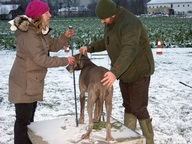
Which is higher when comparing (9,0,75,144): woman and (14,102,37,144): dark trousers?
(9,0,75,144): woman

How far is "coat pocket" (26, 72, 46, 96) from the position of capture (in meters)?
3.36

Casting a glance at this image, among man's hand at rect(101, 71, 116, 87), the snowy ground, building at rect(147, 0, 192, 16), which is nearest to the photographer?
man's hand at rect(101, 71, 116, 87)

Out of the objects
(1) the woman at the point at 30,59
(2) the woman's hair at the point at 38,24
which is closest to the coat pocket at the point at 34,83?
(1) the woman at the point at 30,59

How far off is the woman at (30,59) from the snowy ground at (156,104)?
0.85 meters

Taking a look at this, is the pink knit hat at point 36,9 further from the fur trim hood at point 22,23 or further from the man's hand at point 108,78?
the man's hand at point 108,78

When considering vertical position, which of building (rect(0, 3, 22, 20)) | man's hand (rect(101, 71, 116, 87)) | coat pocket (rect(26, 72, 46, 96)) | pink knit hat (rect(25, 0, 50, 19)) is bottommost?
coat pocket (rect(26, 72, 46, 96))

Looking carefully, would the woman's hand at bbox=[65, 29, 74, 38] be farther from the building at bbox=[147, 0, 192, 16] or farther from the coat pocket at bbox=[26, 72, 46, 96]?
the building at bbox=[147, 0, 192, 16]

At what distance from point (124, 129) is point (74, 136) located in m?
0.59

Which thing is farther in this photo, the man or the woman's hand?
the woman's hand

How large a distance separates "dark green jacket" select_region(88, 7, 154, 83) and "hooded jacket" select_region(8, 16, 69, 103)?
56 cm

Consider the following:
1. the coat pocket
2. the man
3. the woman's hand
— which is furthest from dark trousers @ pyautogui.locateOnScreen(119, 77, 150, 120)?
the coat pocket

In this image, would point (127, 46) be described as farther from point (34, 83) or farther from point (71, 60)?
point (34, 83)

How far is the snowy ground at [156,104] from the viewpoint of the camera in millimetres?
4867

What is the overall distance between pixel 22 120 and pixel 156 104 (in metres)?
3.36
